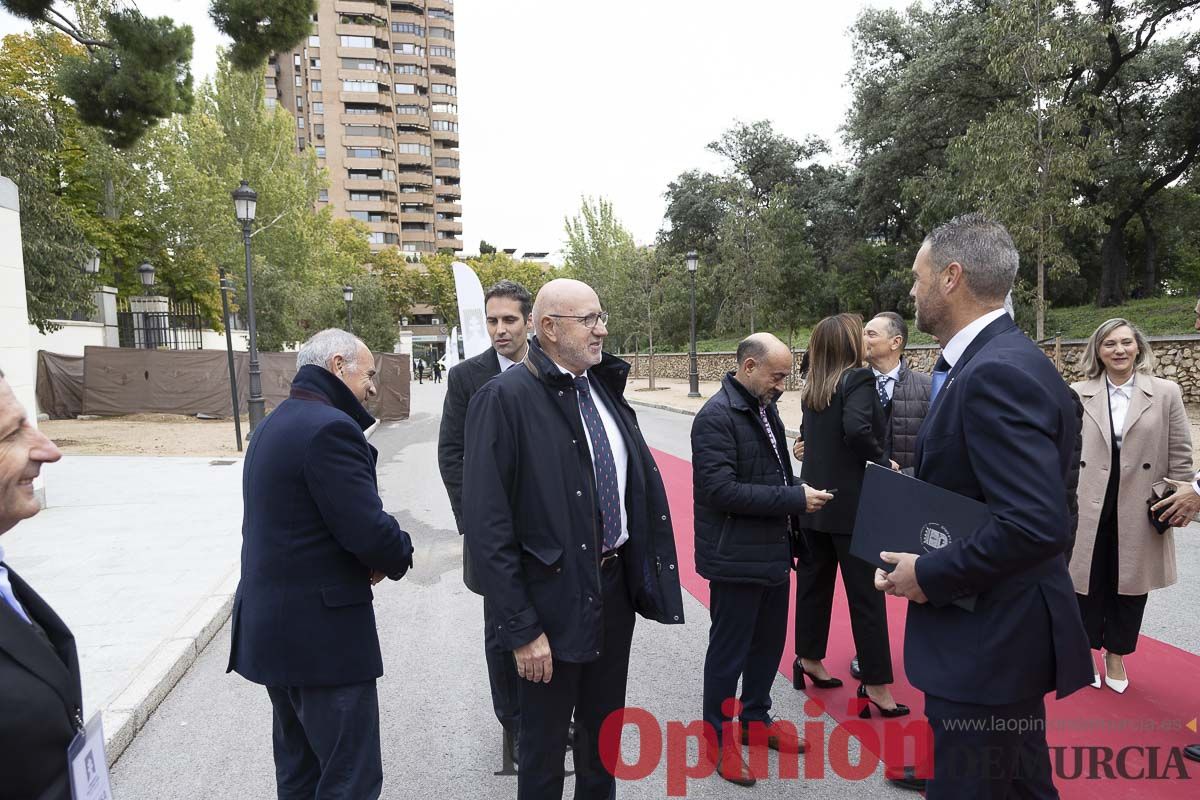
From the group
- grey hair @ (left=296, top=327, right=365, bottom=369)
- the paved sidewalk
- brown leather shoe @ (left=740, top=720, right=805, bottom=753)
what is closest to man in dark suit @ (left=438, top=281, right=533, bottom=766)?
grey hair @ (left=296, top=327, right=365, bottom=369)

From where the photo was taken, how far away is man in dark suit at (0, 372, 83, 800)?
4.32ft

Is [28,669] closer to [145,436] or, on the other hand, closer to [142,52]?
[142,52]

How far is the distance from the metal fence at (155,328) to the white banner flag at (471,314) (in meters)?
21.2

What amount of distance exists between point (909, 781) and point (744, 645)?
0.89 m

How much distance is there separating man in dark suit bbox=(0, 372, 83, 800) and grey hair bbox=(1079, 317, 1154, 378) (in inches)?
184

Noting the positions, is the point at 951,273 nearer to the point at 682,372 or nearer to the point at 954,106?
the point at 954,106

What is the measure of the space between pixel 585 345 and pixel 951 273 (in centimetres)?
121

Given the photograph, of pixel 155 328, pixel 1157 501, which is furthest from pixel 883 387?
pixel 155 328

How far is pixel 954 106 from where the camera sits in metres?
24.8

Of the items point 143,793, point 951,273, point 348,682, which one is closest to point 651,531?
point 348,682

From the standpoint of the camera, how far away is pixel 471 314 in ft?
22.0

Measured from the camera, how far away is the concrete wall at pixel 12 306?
28.9ft

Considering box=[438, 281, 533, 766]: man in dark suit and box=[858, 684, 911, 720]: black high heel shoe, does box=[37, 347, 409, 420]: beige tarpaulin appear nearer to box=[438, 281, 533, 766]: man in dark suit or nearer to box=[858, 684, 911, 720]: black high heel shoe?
box=[438, 281, 533, 766]: man in dark suit

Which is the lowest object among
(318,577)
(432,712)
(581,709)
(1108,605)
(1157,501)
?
(432,712)
